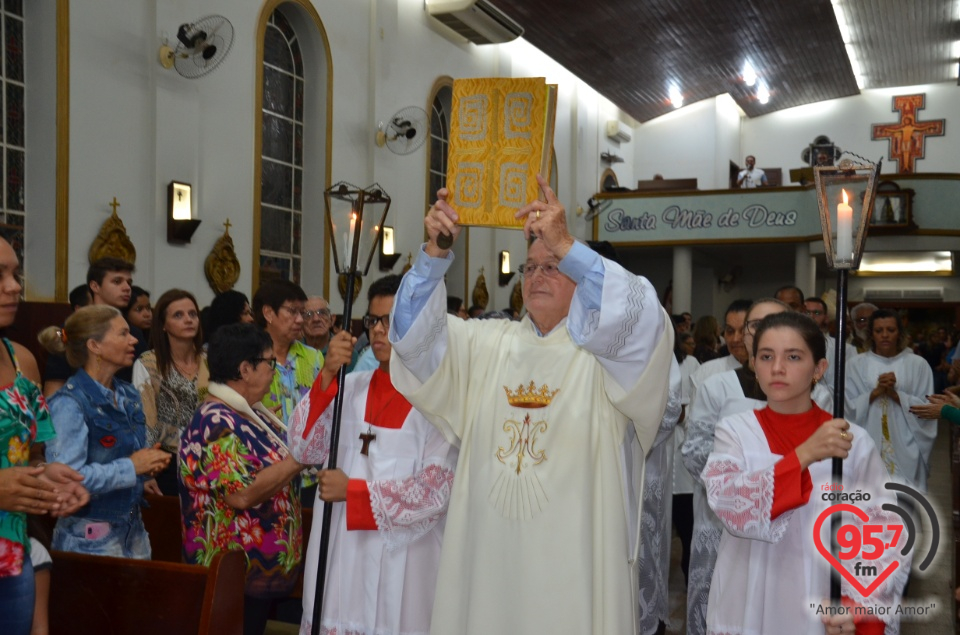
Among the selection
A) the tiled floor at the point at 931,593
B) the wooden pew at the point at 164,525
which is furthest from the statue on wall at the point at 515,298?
the wooden pew at the point at 164,525

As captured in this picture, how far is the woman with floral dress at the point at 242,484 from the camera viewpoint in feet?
10.2

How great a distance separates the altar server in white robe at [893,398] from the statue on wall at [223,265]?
5.66 metres

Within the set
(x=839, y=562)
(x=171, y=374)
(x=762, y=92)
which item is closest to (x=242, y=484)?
(x=171, y=374)

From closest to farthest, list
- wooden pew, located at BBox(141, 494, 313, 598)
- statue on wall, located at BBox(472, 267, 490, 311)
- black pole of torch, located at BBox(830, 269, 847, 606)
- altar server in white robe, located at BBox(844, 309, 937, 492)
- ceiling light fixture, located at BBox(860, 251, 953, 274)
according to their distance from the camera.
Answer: black pole of torch, located at BBox(830, 269, 847, 606), wooden pew, located at BBox(141, 494, 313, 598), altar server in white robe, located at BBox(844, 309, 937, 492), statue on wall, located at BBox(472, 267, 490, 311), ceiling light fixture, located at BBox(860, 251, 953, 274)

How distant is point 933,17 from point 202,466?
58.1ft

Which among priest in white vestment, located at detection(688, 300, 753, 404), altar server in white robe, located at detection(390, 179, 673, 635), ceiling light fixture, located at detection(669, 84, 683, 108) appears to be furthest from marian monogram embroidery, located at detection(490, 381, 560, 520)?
ceiling light fixture, located at detection(669, 84, 683, 108)

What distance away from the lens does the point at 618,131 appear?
64.3ft

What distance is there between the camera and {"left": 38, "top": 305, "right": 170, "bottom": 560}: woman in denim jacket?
2.94 metres

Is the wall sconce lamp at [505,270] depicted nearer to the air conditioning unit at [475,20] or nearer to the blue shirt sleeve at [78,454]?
the air conditioning unit at [475,20]

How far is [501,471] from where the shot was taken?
8.86 ft

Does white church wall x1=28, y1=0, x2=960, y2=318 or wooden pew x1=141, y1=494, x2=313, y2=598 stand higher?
white church wall x1=28, y1=0, x2=960, y2=318

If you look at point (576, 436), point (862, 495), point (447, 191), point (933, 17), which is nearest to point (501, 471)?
point (576, 436)

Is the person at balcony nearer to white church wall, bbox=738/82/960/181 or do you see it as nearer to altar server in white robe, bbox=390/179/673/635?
white church wall, bbox=738/82/960/181

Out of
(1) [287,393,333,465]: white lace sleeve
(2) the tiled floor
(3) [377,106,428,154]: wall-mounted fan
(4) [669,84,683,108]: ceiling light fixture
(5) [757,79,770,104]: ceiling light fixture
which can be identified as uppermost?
(5) [757,79,770,104]: ceiling light fixture
